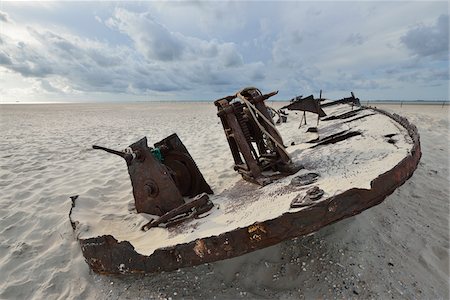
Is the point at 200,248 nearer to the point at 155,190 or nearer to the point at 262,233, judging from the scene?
the point at 262,233

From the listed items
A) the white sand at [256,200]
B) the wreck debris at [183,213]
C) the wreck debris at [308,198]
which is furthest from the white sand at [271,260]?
the wreck debris at [308,198]

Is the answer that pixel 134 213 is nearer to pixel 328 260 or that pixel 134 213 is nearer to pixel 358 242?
pixel 328 260

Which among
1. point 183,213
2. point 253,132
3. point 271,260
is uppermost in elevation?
point 253,132

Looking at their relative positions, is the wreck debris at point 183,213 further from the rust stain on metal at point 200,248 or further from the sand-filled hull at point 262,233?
→ the rust stain on metal at point 200,248

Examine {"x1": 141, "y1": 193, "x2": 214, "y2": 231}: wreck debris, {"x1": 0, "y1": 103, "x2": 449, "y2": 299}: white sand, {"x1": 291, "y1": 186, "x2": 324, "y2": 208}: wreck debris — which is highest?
{"x1": 291, "y1": 186, "x2": 324, "y2": 208}: wreck debris

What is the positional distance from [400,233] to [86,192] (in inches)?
162

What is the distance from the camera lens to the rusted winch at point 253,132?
123 inches

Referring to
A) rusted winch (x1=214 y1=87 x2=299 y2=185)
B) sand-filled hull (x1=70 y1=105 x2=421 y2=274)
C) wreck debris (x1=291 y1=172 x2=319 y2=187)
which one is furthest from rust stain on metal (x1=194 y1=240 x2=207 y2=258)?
rusted winch (x1=214 y1=87 x2=299 y2=185)

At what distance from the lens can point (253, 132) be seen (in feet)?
11.9

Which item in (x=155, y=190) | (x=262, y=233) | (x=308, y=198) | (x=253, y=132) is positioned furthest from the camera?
(x=253, y=132)

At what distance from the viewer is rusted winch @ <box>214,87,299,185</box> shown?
312 centimetres

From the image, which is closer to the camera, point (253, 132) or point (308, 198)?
point (308, 198)

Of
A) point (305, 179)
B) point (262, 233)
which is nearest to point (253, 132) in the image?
point (305, 179)

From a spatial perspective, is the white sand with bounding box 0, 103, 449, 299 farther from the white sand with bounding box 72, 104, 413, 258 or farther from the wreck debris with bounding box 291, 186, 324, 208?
the wreck debris with bounding box 291, 186, 324, 208
